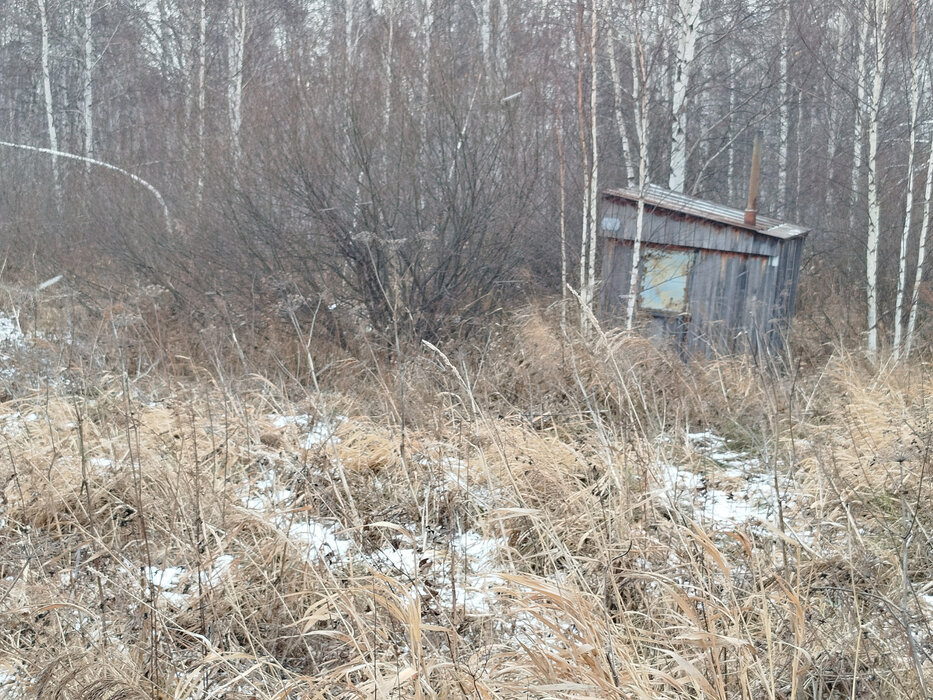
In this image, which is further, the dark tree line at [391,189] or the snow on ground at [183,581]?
the dark tree line at [391,189]

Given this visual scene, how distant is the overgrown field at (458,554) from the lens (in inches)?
83.5

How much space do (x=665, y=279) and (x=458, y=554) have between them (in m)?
5.81

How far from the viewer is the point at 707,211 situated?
823cm

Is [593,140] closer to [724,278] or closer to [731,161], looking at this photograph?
[724,278]

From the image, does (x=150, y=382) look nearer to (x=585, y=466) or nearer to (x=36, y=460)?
(x=36, y=460)

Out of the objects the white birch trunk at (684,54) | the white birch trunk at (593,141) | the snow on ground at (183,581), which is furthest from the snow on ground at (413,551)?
the white birch trunk at (684,54)

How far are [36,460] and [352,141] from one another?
4111 millimetres

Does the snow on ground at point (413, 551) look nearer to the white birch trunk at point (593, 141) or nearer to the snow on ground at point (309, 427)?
the snow on ground at point (309, 427)

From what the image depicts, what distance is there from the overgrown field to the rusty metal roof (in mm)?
2470

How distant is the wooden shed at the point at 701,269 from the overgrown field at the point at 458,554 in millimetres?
2313

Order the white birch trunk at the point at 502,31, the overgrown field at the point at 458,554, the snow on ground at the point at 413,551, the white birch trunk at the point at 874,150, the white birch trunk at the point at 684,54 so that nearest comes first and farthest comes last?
the overgrown field at the point at 458,554, the snow on ground at the point at 413,551, the white birch trunk at the point at 874,150, the white birch trunk at the point at 502,31, the white birch trunk at the point at 684,54

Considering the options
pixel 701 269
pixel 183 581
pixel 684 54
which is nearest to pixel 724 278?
pixel 701 269

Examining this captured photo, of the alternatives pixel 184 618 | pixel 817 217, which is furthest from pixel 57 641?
pixel 817 217

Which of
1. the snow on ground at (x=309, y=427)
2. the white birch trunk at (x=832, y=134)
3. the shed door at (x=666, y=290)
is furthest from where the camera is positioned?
the white birch trunk at (x=832, y=134)
